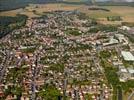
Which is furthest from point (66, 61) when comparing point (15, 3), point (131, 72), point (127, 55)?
point (15, 3)

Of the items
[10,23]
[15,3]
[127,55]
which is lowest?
[127,55]

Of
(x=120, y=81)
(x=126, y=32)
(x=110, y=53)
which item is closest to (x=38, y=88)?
(x=120, y=81)

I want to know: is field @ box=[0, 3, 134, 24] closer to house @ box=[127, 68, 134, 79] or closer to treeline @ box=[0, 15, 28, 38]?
treeline @ box=[0, 15, 28, 38]

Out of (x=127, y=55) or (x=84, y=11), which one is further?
(x=84, y=11)

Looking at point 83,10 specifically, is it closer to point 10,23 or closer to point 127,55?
point 10,23

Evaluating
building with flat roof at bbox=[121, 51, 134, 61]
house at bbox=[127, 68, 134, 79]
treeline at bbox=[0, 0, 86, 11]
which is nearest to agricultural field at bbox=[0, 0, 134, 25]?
treeline at bbox=[0, 0, 86, 11]

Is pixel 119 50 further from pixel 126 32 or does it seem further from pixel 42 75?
pixel 42 75
